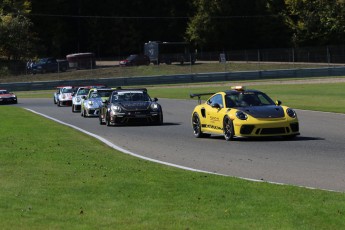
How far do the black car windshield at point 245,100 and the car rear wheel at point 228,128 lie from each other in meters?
0.70

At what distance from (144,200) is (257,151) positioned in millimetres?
7549

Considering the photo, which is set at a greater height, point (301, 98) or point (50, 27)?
point (50, 27)

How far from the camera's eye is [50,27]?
10038cm

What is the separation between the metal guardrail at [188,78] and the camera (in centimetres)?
6844

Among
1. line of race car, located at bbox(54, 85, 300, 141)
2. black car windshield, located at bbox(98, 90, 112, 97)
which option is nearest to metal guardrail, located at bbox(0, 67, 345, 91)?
black car windshield, located at bbox(98, 90, 112, 97)

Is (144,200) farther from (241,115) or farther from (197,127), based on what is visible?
(197,127)

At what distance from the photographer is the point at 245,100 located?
20875mm

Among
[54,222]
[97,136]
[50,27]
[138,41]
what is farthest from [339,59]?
[54,222]

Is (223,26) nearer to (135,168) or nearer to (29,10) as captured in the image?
(29,10)

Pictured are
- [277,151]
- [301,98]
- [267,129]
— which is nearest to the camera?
[277,151]

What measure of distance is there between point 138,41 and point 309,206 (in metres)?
92.5

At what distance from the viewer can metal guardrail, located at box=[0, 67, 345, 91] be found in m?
68.4

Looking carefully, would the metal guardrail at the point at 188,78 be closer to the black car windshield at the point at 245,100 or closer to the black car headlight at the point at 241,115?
the black car windshield at the point at 245,100

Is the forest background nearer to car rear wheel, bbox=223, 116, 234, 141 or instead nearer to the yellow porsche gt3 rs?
the yellow porsche gt3 rs
